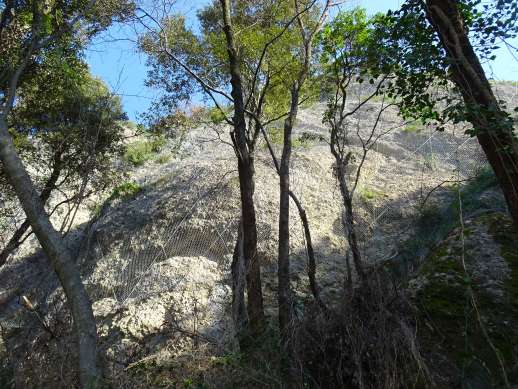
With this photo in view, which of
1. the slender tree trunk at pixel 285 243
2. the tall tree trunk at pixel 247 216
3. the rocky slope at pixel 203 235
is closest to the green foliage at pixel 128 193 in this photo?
the rocky slope at pixel 203 235

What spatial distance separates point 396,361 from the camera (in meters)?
3.90

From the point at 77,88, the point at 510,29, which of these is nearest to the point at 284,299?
the point at 510,29

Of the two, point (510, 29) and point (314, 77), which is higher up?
point (314, 77)

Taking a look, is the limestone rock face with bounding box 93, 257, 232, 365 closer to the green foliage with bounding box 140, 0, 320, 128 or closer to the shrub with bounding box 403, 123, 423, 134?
the green foliage with bounding box 140, 0, 320, 128

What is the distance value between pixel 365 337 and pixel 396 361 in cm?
31

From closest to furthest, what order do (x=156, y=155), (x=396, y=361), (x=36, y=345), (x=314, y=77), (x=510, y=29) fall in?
(x=396, y=361)
(x=510, y=29)
(x=36, y=345)
(x=314, y=77)
(x=156, y=155)

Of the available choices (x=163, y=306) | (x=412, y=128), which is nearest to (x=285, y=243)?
(x=163, y=306)

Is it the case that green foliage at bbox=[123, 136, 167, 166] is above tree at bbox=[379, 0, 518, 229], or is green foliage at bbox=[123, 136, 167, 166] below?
above

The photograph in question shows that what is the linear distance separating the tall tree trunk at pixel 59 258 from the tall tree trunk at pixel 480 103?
432cm

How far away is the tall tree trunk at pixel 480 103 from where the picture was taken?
3.84 meters

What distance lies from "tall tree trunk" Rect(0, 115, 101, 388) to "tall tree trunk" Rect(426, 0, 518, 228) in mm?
4320

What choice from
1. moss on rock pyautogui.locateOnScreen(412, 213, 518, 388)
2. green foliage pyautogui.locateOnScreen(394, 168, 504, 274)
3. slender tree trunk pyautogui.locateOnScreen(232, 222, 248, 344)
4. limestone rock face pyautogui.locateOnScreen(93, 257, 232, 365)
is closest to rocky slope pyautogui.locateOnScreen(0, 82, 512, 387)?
limestone rock face pyautogui.locateOnScreen(93, 257, 232, 365)

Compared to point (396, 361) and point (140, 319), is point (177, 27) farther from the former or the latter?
point (396, 361)

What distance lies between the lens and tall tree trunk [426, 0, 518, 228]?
3.84m
